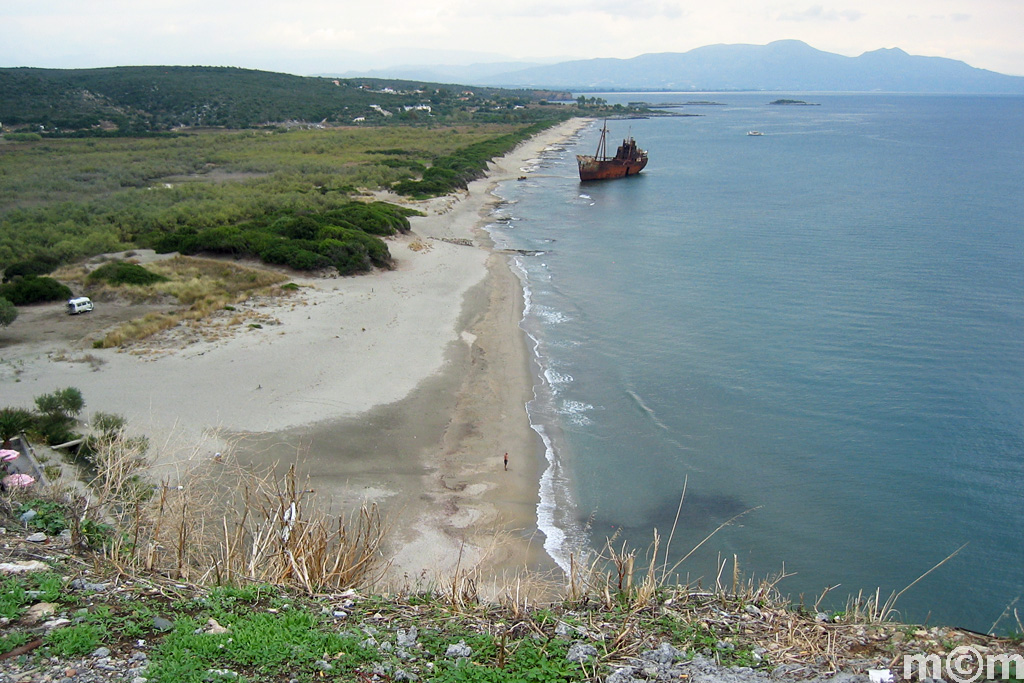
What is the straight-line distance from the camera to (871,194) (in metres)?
54.3

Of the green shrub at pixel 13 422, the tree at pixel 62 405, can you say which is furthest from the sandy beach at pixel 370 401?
the green shrub at pixel 13 422

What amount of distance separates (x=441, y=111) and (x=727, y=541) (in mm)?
140689

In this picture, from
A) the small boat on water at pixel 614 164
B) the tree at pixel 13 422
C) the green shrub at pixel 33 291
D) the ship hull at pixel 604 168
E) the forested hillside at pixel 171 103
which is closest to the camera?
the tree at pixel 13 422

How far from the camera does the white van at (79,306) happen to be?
945 inches

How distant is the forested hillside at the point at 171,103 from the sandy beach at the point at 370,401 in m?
77.4

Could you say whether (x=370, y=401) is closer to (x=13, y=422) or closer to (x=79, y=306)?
(x=13, y=422)

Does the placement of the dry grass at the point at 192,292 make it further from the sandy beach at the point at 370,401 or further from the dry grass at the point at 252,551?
the dry grass at the point at 252,551

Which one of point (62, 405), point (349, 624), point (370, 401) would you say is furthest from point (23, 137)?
point (349, 624)

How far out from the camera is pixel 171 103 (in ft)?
360

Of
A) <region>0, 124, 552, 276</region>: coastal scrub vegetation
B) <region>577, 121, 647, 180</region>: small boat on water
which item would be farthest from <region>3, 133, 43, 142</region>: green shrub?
<region>577, 121, 647, 180</region>: small boat on water

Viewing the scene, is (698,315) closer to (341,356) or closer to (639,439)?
(639,439)

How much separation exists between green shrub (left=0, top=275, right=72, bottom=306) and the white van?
4.98 ft

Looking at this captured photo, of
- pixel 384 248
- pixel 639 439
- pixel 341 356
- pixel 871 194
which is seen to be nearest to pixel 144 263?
pixel 384 248

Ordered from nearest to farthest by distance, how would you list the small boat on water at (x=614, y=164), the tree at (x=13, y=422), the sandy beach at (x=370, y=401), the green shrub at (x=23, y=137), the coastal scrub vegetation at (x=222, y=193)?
1. the tree at (x=13, y=422)
2. the sandy beach at (x=370, y=401)
3. the coastal scrub vegetation at (x=222, y=193)
4. the small boat on water at (x=614, y=164)
5. the green shrub at (x=23, y=137)
